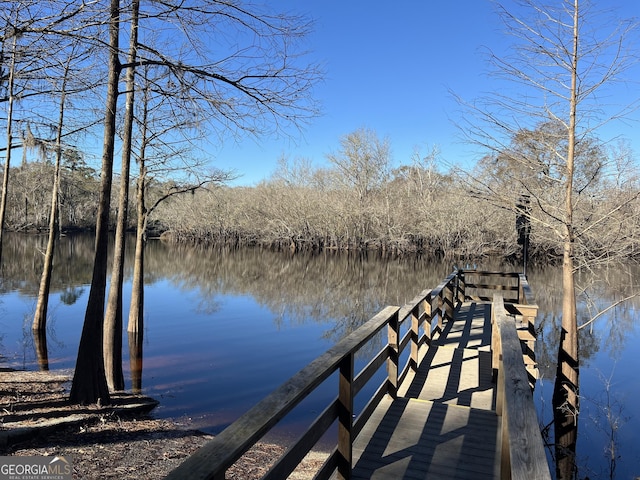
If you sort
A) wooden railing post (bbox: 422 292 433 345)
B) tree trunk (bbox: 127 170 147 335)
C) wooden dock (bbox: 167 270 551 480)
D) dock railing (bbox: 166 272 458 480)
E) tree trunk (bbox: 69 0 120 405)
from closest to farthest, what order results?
dock railing (bbox: 166 272 458 480)
wooden dock (bbox: 167 270 551 480)
wooden railing post (bbox: 422 292 433 345)
tree trunk (bbox: 69 0 120 405)
tree trunk (bbox: 127 170 147 335)

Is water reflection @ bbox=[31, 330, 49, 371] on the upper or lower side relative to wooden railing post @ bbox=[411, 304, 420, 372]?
lower

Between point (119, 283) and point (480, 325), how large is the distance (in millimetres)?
8397

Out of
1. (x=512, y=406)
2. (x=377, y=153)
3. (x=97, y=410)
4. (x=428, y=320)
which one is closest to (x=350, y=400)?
(x=512, y=406)

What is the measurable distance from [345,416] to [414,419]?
1.57 meters

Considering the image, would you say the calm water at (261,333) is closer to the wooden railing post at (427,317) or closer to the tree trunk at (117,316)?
the tree trunk at (117,316)

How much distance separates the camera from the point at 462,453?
144 inches

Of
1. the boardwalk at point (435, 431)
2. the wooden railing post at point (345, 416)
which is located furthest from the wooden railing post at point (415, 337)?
the wooden railing post at point (345, 416)

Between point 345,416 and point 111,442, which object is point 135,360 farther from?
point 345,416

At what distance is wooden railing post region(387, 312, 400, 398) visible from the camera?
4.61 m

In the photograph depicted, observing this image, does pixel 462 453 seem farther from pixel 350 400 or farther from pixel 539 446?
pixel 539 446

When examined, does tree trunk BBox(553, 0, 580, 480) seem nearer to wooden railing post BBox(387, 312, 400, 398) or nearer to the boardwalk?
the boardwalk

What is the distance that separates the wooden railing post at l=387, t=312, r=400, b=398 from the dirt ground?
7.13 ft

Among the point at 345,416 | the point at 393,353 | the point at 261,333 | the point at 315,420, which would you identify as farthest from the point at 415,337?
the point at 261,333

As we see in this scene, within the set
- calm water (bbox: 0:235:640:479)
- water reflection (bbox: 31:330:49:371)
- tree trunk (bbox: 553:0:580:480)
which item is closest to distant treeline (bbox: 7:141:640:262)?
calm water (bbox: 0:235:640:479)
